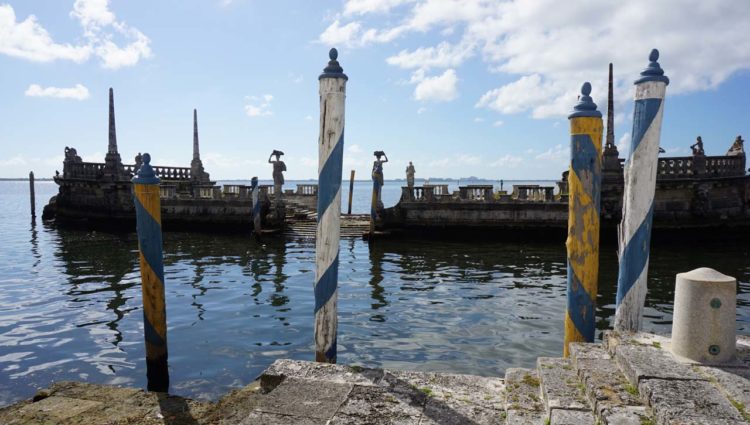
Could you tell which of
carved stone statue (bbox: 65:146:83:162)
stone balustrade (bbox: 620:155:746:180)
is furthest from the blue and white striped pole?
carved stone statue (bbox: 65:146:83:162)

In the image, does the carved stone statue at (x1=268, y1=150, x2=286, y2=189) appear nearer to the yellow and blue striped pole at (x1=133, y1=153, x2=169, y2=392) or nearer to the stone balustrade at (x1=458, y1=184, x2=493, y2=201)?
the stone balustrade at (x1=458, y1=184, x2=493, y2=201)

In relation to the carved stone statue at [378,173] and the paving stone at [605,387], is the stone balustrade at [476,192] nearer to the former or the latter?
the carved stone statue at [378,173]

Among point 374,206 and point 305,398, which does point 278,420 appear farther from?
point 374,206

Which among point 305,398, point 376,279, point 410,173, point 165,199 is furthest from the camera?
point 165,199

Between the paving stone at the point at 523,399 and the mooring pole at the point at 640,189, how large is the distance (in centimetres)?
103

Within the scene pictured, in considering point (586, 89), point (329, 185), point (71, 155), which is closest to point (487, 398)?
point (329, 185)

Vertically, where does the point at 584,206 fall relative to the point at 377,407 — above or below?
above

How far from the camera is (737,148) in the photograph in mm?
23031

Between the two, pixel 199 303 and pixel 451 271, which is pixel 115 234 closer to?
pixel 199 303

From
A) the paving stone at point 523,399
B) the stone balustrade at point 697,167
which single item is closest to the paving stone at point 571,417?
the paving stone at point 523,399

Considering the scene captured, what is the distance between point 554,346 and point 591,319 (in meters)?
4.27

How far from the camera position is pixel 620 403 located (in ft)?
8.79

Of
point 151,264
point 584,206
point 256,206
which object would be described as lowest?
point 151,264

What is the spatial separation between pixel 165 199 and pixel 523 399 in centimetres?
2676
